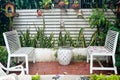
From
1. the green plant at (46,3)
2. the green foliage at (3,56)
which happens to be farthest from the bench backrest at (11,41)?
the green plant at (46,3)

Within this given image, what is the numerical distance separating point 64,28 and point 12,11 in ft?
4.92

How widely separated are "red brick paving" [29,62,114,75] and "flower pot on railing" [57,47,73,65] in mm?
123

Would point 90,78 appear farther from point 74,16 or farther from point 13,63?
point 74,16

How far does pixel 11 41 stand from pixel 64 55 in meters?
1.33

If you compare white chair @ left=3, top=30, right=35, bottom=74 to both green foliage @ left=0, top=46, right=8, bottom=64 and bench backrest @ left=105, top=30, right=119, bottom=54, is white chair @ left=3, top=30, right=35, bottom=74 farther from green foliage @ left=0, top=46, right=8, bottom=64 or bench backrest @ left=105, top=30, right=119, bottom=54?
bench backrest @ left=105, top=30, right=119, bottom=54

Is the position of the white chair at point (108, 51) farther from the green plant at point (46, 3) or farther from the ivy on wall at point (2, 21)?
the ivy on wall at point (2, 21)

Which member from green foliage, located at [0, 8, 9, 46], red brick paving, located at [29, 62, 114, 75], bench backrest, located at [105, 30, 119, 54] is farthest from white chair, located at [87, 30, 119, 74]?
green foliage, located at [0, 8, 9, 46]

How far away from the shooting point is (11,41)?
17.4 ft

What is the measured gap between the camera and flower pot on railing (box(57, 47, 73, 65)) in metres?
5.68

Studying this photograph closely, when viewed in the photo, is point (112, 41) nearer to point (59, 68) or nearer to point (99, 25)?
point (99, 25)

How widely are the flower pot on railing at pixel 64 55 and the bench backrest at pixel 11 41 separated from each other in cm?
104

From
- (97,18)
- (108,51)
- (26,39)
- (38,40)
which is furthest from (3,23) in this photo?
(108,51)

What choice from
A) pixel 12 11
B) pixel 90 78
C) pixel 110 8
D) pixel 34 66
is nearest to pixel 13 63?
pixel 34 66

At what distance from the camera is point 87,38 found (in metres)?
6.54
